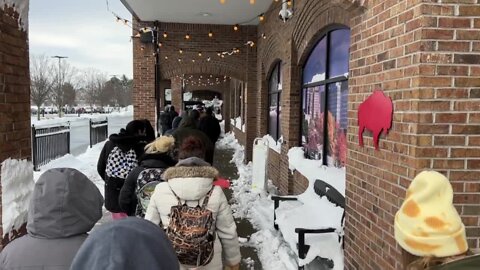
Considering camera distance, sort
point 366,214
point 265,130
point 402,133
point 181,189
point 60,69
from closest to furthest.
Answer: point 181,189
point 402,133
point 366,214
point 265,130
point 60,69

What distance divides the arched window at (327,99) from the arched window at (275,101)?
2.41 m

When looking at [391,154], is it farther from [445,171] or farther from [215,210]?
[215,210]

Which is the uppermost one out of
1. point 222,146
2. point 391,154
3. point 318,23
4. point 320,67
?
point 318,23

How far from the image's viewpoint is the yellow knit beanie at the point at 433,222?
1906 millimetres

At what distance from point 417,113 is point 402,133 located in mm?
236

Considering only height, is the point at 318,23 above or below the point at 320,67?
above

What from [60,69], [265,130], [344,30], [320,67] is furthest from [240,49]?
[60,69]

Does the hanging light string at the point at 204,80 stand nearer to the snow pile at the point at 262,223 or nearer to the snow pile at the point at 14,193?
the snow pile at the point at 262,223

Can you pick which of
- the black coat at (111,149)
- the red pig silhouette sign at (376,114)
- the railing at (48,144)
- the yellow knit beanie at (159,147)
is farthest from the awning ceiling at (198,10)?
the red pig silhouette sign at (376,114)

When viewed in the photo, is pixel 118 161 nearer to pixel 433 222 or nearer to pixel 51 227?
pixel 51 227

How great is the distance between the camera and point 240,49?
1378 centimetres

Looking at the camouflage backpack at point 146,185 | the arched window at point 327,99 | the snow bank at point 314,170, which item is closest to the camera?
the camouflage backpack at point 146,185

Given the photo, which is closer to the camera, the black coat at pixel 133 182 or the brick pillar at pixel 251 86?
the black coat at pixel 133 182

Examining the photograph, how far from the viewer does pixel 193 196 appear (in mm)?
2965
